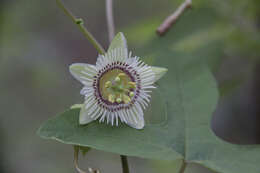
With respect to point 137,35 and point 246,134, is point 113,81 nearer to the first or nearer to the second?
point 137,35

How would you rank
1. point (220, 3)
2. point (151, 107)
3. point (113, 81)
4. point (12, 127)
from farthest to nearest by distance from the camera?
point (12, 127) < point (220, 3) < point (151, 107) < point (113, 81)

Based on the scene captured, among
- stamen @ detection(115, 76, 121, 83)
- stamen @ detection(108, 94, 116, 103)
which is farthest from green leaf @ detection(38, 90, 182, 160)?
stamen @ detection(115, 76, 121, 83)

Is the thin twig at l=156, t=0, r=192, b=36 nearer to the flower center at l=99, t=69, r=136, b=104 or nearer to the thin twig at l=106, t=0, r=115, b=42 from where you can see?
the thin twig at l=106, t=0, r=115, b=42

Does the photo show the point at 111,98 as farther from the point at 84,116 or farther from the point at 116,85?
the point at 84,116

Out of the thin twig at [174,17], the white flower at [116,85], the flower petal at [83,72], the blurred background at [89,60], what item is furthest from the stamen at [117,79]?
the blurred background at [89,60]

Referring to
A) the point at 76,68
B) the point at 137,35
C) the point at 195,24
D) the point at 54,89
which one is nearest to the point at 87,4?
the point at 54,89

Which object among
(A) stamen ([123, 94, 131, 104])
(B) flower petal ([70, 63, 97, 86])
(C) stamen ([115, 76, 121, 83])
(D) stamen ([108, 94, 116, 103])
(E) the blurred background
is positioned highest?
(B) flower petal ([70, 63, 97, 86])
